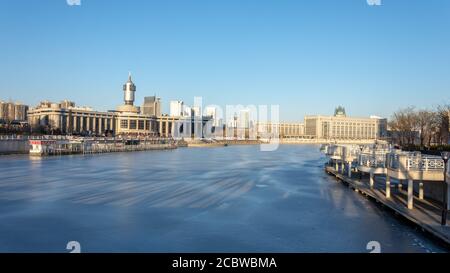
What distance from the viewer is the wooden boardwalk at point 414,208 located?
1622cm

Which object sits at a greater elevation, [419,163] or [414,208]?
[419,163]

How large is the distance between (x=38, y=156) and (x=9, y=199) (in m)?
48.2

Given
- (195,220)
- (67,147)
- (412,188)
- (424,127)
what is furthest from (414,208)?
(67,147)

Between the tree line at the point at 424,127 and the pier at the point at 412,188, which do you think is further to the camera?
the tree line at the point at 424,127

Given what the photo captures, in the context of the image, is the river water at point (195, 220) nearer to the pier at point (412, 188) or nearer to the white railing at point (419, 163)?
the pier at point (412, 188)

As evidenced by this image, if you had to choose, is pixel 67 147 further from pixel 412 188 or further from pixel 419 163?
pixel 412 188

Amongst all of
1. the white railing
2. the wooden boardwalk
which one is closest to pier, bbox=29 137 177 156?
the wooden boardwalk

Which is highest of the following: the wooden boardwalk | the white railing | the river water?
the white railing

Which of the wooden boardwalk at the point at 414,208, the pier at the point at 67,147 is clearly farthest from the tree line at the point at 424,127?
the pier at the point at 67,147

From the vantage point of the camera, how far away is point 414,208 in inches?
838

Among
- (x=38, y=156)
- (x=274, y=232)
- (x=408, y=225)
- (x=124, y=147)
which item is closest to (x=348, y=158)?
(x=408, y=225)

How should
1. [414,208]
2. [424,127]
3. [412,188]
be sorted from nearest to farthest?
[412,188]
[414,208]
[424,127]

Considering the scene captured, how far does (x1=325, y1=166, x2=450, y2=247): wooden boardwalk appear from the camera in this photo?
639 inches

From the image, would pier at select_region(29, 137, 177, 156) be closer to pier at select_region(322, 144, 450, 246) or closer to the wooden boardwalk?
the wooden boardwalk
